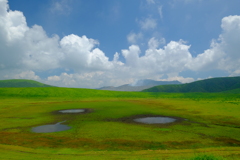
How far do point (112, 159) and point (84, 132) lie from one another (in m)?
18.9

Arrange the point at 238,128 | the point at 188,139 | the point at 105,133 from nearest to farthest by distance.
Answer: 1. the point at 188,139
2. the point at 105,133
3. the point at 238,128

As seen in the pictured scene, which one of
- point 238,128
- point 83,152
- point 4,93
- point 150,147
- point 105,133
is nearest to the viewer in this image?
point 83,152

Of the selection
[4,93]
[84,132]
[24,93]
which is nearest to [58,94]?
[24,93]

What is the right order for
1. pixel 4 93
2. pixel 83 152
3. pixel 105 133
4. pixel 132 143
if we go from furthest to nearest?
pixel 4 93 < pixel 105 133 < pixel 132 143 < pixel 83 152

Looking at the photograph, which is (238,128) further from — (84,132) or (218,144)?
(84,132)

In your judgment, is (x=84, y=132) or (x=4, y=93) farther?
(x=4, y=93)

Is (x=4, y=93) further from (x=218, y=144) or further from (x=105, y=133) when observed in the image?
(x=218, y=144)

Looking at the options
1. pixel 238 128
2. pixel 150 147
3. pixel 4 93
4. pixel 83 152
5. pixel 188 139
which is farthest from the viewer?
pixel 4 93

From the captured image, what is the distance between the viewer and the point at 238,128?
141ft

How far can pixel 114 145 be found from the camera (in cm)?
3012

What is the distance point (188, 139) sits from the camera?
33.6m

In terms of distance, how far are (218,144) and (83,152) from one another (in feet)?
80.3

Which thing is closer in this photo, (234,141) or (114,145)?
(114,145)

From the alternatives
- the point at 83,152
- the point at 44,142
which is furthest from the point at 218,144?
the point at 44,142
